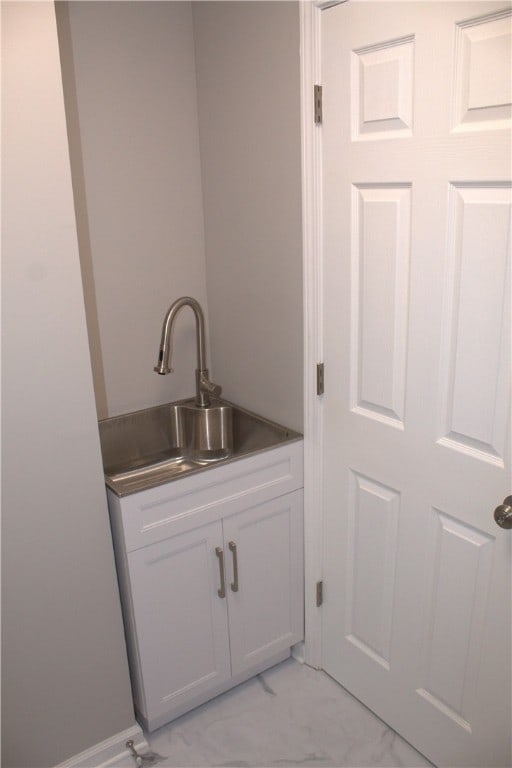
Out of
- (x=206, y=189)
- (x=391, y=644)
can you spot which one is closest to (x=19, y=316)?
(x=206, y=189)

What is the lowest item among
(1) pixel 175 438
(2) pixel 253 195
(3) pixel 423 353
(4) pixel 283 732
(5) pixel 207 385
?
(4) pixel 283 732

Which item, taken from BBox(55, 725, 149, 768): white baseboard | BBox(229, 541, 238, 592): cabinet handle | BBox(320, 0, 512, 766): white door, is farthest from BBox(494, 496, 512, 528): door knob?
BBox(55, 725, 149, 768): white baseboard

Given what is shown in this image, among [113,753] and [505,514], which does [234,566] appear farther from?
[505,514]

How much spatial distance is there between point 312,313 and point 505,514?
0.76 m

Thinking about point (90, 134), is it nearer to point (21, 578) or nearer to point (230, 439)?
point (230, 439)

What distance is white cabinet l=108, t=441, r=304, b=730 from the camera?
1830 mm

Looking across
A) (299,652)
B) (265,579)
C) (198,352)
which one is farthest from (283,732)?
(198,352)

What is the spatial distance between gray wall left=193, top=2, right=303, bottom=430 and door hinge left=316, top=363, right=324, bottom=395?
7 centimetres

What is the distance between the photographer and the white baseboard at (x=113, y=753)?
188cm

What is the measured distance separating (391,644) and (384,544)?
321 millimetres

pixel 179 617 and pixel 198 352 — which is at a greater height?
pixel 198 352

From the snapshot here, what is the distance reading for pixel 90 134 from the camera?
2.01 metres

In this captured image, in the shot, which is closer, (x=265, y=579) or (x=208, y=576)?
(x=208, y=576)

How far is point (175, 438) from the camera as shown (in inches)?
92.5
